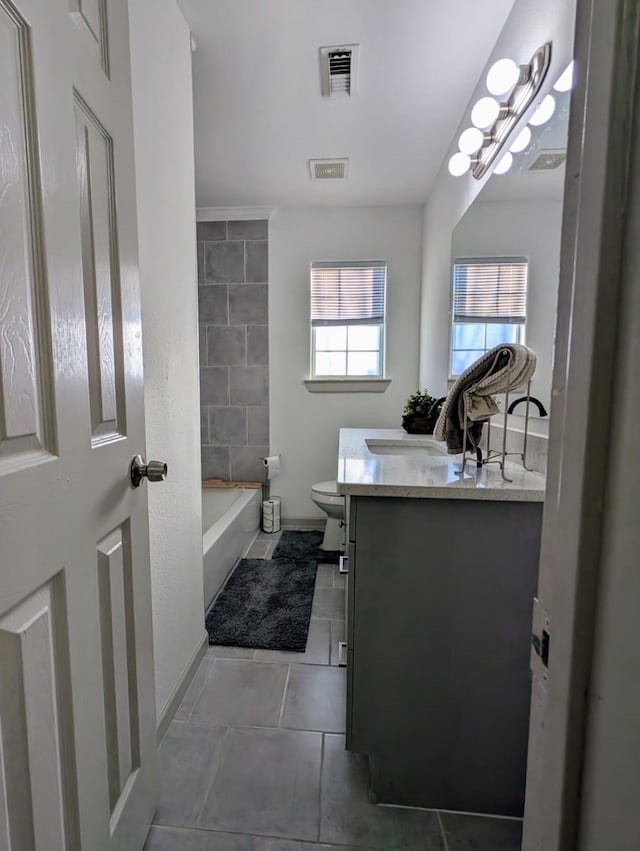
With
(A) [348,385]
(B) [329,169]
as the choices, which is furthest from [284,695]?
(B) [329,169]

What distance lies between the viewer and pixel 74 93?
0.67 meters

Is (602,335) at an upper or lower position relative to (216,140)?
lower

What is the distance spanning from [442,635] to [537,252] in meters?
1.24

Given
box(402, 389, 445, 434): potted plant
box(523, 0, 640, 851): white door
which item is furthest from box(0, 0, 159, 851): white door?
box(402, 389, 445, 434): potted plant

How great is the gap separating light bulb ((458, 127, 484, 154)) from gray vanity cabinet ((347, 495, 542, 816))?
1.56 m

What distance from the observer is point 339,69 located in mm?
1754

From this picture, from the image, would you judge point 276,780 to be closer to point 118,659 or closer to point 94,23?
point 118,659

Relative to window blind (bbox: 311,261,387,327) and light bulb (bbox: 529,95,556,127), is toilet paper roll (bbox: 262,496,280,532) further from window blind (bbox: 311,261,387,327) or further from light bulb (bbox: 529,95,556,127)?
light bulb (bbox: 529,95,556,127)

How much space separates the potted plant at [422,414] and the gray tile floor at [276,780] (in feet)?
4.46

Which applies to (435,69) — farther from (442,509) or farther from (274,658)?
(274,658)

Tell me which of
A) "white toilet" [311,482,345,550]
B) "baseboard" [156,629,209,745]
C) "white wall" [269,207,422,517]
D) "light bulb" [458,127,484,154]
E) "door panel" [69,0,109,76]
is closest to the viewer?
"door panel" [69,0,109,76]

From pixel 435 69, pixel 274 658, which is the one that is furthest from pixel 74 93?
pixel 274 658

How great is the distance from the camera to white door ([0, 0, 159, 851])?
21.2 inches

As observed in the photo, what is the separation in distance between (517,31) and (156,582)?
2.30 metres
